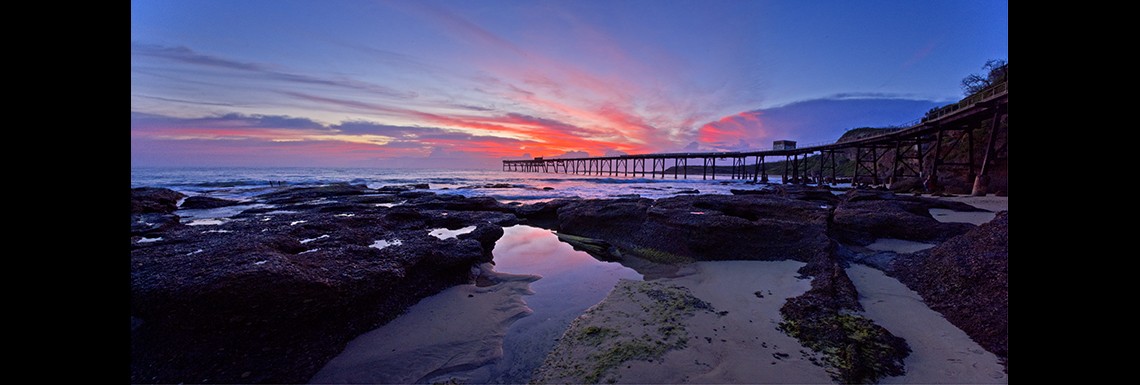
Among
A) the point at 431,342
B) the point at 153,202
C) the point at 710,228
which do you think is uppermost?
the point at 710,228

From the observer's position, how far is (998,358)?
3.13 meters

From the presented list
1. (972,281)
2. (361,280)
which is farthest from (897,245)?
(361,280)

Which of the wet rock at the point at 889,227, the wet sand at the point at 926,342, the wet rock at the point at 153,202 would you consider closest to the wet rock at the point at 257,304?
the wet sand at the point at 926,342

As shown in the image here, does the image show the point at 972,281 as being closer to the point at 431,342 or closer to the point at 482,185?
the point at 431,342

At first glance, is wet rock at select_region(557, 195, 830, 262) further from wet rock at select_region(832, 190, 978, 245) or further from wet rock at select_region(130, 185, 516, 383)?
wet rock at select_region(130, 185, 516, 383)

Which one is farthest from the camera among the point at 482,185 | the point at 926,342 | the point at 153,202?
the point at 482,185

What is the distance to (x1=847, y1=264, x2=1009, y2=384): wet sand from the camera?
3.01 meters

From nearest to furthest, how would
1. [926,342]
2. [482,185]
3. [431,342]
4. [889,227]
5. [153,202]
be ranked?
1. [926,342]
2. [431,342]
3. [889,227]
4. [153,202]
5. [482,185]

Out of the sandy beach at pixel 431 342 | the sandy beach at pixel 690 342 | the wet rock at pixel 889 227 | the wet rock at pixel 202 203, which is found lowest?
the sandy beach at pixel 431 342

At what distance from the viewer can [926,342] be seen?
354 cm

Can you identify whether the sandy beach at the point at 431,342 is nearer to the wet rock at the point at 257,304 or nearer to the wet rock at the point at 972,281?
the wet rock at the point at 257,304

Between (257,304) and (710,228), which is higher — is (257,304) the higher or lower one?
the lower one

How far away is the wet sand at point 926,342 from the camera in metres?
3.01
